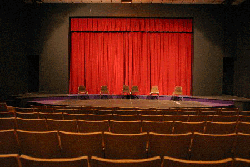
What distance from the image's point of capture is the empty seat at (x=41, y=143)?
191cm

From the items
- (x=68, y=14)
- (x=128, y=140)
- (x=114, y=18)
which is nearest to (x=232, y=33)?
(x=114, y=18)

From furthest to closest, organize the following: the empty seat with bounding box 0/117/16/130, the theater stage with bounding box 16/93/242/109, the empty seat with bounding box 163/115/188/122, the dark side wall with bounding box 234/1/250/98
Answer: the dark side wall with bounding box 234/1/250/98 < the theater stage with bounding box 16/93/242/109 < the empty seat with bounding box 163/115/188/122 < the empty seat with bounding box 0/117/16/130

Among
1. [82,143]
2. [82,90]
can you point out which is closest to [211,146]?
[82,143]

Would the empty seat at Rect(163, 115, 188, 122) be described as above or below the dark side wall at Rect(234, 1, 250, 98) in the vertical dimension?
below

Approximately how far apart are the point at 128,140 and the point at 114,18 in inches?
356

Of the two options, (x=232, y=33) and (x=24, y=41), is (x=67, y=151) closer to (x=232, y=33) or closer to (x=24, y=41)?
(x=24, y=41)

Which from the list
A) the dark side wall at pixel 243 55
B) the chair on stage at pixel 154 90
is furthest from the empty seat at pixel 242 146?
the chair on stage at pixel 154 90

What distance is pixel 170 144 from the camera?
1.88 meters

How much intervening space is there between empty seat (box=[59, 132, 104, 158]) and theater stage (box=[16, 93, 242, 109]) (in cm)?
471

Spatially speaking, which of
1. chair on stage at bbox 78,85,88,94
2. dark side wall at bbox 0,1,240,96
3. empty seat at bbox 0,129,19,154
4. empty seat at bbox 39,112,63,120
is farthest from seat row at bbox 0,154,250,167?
dark side wall at bbox 0,1,240,96

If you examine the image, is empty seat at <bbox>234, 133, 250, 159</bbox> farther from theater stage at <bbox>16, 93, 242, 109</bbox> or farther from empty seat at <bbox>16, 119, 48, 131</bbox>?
theater stage at <bbox>16, 93, 242, 109</bbox>

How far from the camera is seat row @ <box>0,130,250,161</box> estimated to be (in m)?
1.87

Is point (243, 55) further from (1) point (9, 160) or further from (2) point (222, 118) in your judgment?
(1) point (9, 160)

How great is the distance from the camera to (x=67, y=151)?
1.94 meters
